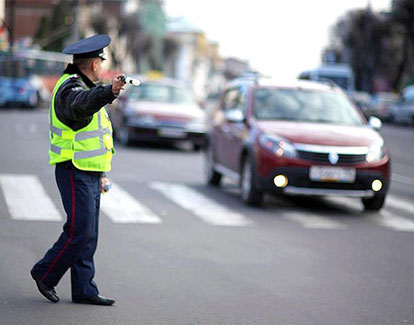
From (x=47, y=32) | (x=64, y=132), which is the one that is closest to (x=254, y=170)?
(x=64, y=132)

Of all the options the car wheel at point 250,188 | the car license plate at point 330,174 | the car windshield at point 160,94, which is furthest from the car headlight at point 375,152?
the car windshield at point 160,94

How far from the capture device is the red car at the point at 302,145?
11500mm

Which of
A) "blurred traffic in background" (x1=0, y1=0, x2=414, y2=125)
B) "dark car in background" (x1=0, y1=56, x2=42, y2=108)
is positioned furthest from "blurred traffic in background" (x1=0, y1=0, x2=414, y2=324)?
"dark car in background" (x1=0, y1=56, x2=42, y2=108)

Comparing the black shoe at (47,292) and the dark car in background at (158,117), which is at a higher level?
the black shoe at (47,292)

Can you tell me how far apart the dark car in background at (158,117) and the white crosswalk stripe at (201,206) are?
7019 millimetres

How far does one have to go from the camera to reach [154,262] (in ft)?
26.2

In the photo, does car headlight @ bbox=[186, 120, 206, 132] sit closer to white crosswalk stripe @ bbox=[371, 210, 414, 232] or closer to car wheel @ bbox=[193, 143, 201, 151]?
car wheel @ bbox=[193, 143, 201, 151]

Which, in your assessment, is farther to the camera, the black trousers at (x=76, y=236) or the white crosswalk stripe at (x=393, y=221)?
the white crosswalk stripe at (x=393, y=221)

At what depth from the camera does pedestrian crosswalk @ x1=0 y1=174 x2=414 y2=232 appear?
10602 mm

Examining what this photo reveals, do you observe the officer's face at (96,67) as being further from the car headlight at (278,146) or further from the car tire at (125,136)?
the car tire at (125,136)

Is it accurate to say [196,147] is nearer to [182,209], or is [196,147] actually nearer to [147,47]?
[182,209]

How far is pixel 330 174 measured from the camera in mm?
11484

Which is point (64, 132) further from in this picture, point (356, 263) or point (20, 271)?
point (356, 263)

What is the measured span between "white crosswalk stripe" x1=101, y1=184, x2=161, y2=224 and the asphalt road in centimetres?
1
